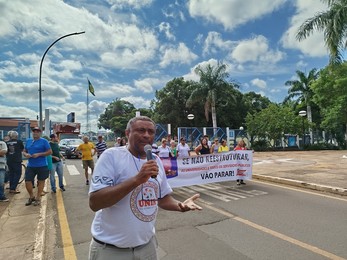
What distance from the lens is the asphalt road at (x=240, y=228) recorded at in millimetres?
4578

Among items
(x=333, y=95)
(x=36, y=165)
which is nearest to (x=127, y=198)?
(x=36, y=165)

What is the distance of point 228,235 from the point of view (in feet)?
17.4

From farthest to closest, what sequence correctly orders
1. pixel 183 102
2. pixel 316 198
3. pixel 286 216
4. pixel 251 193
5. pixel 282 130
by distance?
pixel 183 102
pixel 282 130
pixel 251 193
pixel 316 198
pixel 286 216

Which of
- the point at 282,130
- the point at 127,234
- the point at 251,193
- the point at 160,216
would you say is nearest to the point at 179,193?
the point at 251,193

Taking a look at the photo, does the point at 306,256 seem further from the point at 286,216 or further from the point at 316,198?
the point at 316,198

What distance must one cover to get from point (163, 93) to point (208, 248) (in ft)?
151

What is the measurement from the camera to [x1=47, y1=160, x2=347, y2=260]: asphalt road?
458cm

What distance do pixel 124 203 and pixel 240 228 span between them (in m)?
4.05

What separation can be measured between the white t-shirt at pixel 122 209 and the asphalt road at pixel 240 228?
2435mm

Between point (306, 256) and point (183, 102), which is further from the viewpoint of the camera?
point (183, 102)

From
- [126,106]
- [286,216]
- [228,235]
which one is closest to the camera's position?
[228,235]

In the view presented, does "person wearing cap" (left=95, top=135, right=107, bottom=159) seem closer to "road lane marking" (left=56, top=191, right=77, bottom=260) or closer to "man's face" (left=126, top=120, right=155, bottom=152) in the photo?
"road lane marking" (left=56, top=191, right=77, bottom=260)

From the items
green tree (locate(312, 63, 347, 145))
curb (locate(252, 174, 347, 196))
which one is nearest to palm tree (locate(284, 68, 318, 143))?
green tree (locate(312, 63, 347, 145))

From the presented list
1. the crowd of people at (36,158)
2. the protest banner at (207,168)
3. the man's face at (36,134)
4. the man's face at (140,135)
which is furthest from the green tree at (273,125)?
the man's face at (140,135)
